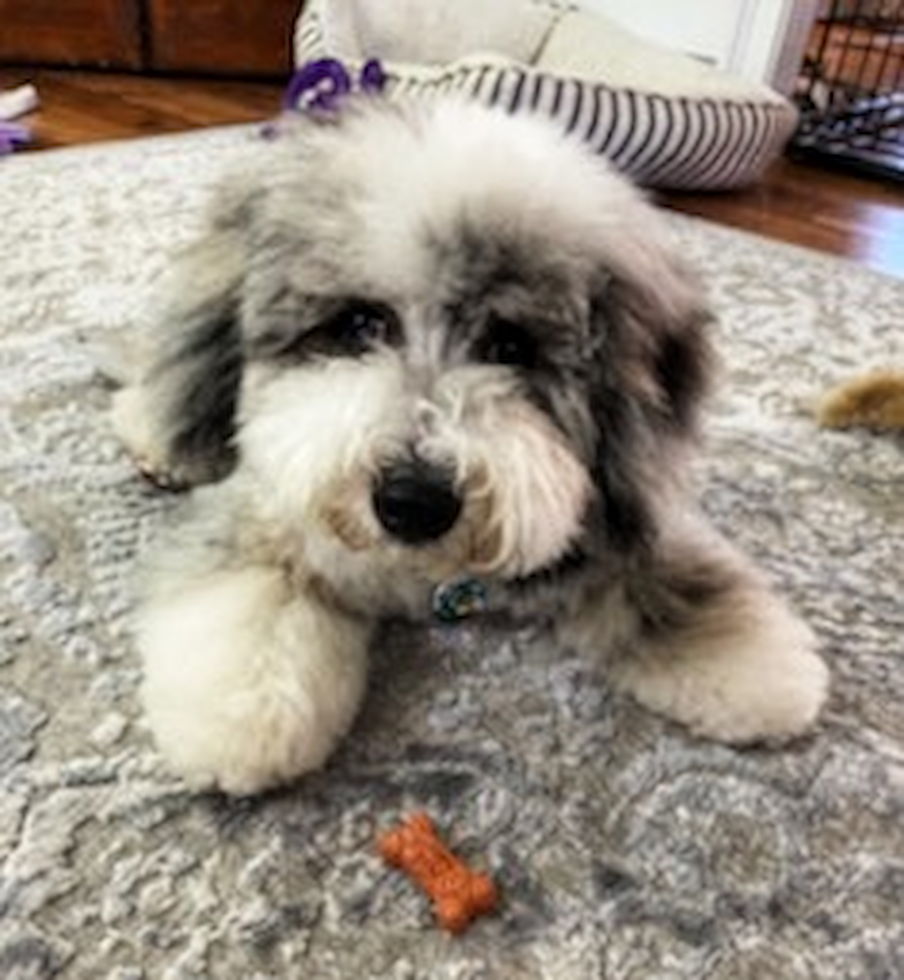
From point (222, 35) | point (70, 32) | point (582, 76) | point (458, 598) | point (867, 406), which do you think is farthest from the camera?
point (222, 35)

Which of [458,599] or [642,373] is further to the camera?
[458,599]

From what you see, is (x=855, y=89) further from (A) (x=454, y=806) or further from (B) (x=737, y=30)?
(A) (x=454, y=806)

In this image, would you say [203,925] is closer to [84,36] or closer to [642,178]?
[642,178]

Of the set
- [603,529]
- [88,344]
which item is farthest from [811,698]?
[88,344]

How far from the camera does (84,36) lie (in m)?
2.92

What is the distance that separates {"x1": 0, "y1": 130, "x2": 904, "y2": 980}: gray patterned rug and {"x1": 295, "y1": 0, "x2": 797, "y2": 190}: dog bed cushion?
44.1 inches

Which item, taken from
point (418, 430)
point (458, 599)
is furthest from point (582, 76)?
point (418, 430)

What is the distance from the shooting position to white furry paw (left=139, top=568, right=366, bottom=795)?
0.87 m

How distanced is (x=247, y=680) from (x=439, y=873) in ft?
0.64

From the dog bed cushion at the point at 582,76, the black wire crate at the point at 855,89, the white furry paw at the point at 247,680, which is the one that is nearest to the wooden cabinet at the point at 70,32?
the dog bed cushion at the point at 582,76

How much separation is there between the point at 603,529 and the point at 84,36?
96.9 inches

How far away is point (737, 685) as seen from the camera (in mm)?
979

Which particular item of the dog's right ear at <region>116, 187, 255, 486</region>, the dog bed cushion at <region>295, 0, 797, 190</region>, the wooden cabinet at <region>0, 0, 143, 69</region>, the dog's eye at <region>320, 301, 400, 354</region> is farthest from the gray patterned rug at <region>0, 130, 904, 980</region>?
the wooden cabinet at <region>0, 0, 143, 69</region>

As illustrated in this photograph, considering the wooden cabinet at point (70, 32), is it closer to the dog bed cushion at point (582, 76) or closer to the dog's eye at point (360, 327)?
the dog bed cushion at point (582, 76)
